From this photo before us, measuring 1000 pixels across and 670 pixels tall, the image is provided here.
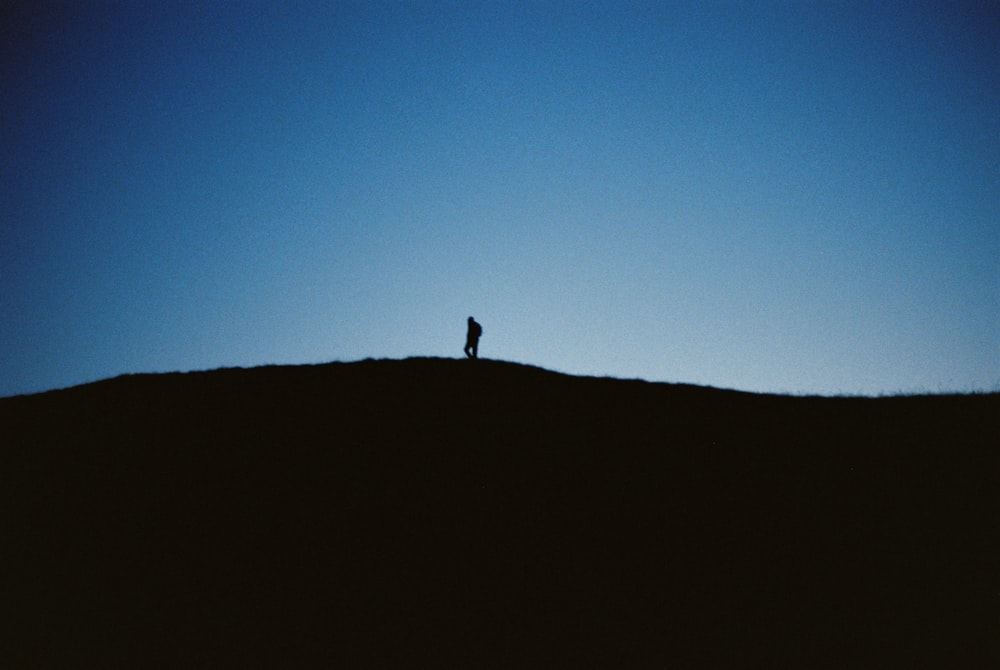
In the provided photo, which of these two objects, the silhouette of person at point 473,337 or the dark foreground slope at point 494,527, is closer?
the dark foreground slope at point 494,527

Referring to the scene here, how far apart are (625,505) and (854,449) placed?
7075 millimetres

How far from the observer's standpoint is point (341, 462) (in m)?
17.4

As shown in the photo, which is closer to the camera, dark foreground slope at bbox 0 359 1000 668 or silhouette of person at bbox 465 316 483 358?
dark foreground slope at bbox 0 359 1000 668

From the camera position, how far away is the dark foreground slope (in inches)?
448

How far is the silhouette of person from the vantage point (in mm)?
23281

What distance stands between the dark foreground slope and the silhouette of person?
5.70ft

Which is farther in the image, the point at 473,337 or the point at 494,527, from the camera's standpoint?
the point at 473,337

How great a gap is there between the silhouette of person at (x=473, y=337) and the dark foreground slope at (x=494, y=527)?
174cm

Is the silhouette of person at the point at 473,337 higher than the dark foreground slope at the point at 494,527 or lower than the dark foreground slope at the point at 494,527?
higher

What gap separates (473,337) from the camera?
23.4m

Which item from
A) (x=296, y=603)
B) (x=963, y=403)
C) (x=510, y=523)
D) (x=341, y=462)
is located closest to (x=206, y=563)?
(x=296, y=603)

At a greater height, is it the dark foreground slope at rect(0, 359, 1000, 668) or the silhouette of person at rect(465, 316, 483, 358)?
the silhouette of person at rect(465, 316, 483, 358)

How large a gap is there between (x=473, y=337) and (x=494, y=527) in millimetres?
9651

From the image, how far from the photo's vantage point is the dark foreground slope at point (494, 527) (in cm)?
1138
